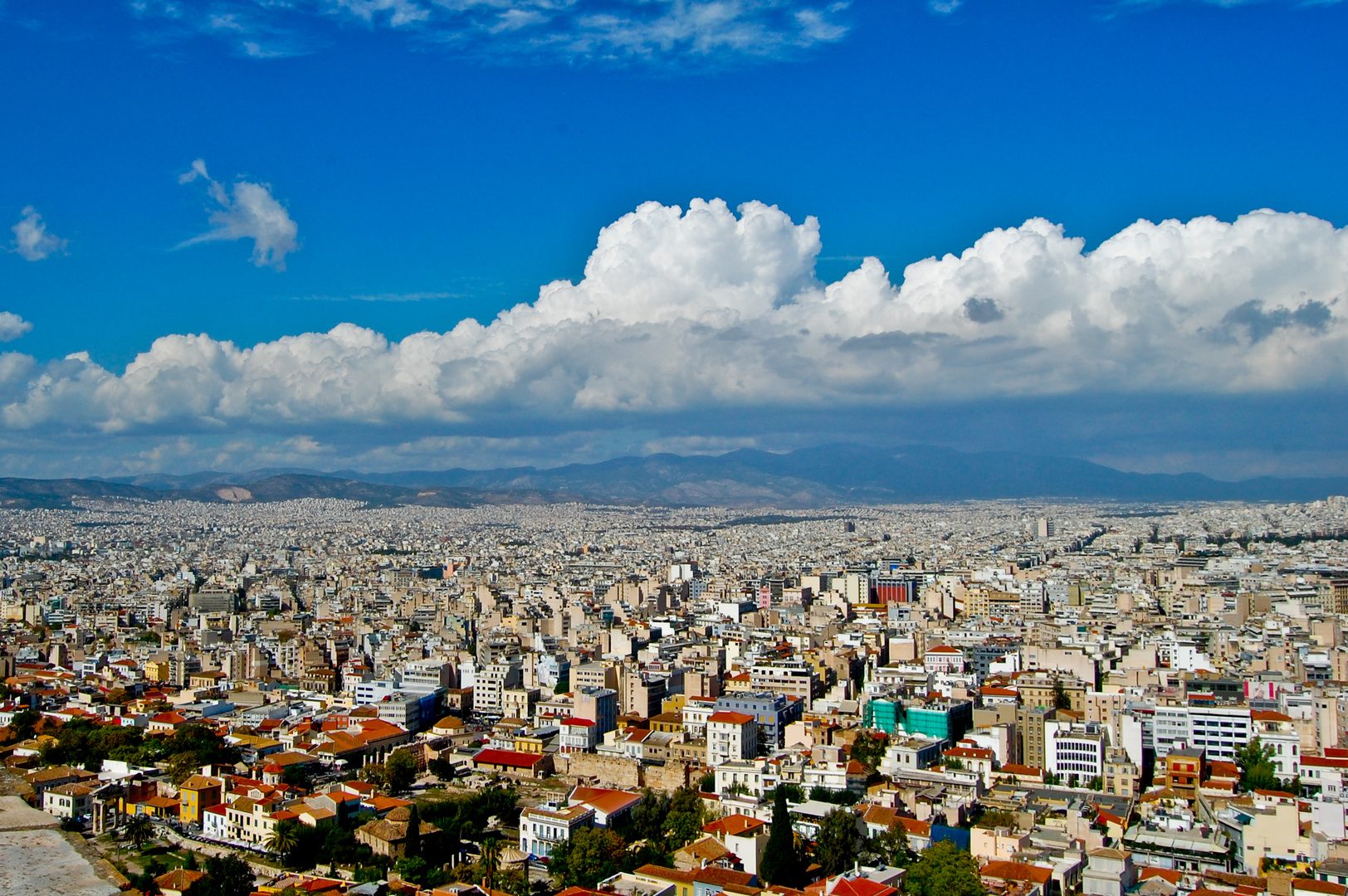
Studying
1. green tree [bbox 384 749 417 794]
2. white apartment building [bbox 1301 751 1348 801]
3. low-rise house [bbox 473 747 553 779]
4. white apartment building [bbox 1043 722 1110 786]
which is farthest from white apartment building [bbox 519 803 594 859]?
white apartment building [bbox 1301 751 1348 801]

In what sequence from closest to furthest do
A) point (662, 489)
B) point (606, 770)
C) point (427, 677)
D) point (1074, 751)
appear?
point (1074, 751) < point (606, 770) < point (427, 677) < point (662, 489)

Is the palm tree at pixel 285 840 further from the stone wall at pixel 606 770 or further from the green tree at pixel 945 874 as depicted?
the green tree at pixel 945 874

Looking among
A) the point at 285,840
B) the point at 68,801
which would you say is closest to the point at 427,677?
the point at 68,801

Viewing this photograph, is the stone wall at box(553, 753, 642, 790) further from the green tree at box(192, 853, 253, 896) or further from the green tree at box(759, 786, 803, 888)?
the green tree at box(192, 853, 253, 896)

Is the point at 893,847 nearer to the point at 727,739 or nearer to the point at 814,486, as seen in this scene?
the point at 727,739

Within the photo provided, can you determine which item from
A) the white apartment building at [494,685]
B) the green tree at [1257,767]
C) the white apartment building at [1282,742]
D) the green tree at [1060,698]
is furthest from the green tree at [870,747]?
the white apartment building at [494,685]

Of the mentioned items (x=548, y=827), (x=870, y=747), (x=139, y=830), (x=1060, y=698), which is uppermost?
(x=1060, y=698)

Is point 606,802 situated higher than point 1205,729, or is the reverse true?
point 1205,729
